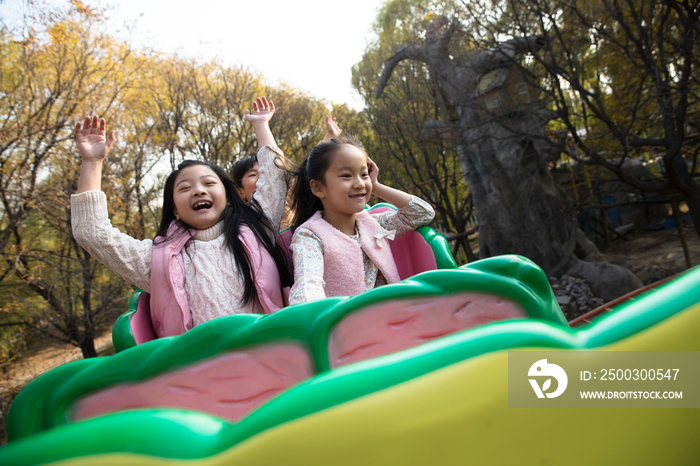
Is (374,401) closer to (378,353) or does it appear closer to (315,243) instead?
(378,353)

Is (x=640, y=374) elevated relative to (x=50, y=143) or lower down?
lower down

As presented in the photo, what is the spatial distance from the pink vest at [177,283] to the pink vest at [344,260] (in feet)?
0.62

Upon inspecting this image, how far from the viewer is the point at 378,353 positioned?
611 millimetres

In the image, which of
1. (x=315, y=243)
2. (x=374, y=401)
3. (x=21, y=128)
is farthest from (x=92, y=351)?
(x=374, y=401)

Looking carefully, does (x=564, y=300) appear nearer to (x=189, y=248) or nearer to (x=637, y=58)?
(x=637, y=58)

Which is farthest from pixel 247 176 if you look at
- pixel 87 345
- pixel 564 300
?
pixel 87 345

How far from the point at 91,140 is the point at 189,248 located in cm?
53

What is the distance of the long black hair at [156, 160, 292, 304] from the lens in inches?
60.0

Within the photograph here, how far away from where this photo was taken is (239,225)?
1627mm

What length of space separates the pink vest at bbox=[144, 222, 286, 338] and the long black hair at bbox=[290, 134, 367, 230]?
10.8 inches

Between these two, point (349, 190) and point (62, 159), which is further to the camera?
point (62, 159)

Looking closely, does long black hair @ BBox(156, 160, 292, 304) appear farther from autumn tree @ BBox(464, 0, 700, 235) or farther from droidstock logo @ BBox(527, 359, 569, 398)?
autumn tree @ BBox(464, 0, 700, 235)

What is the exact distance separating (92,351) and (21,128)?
3.45m

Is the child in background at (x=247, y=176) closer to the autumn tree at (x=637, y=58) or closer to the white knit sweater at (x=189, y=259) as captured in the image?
the white knit sweater at (x=189, y=259)
